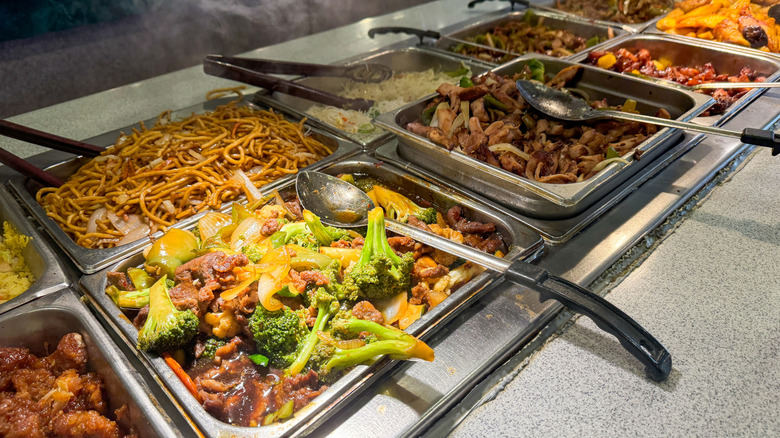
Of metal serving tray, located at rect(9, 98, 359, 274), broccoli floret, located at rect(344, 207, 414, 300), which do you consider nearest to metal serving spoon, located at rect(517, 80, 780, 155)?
metal serving tray, located at rect(9, 98, 359, 274)

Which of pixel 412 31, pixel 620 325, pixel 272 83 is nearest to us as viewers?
pixel 620 325

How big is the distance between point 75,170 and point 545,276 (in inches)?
105

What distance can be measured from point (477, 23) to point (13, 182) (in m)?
3.99

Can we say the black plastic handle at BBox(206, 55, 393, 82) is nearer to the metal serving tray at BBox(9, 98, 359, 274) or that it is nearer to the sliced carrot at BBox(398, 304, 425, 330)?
the metal serving tray at BBox(9, 98, 359, 274)

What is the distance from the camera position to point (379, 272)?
5.60ft

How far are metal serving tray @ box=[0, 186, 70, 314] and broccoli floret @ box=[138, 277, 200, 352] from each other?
491 millimetres

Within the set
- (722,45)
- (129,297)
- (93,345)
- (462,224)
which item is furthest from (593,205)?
(722,45)

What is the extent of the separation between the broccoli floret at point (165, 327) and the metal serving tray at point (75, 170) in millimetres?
455

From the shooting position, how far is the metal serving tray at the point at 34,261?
5.86ft

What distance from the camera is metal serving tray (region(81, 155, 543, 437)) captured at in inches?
53.2

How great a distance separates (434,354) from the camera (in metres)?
1.60

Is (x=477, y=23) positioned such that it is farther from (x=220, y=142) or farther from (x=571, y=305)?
(x=571, y=305)

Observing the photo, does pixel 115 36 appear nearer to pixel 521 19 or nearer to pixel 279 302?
pixel 521 19

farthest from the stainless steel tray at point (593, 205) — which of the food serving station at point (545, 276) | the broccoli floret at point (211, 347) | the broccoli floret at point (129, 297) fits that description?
the broccoli floret at point (129, 297)
